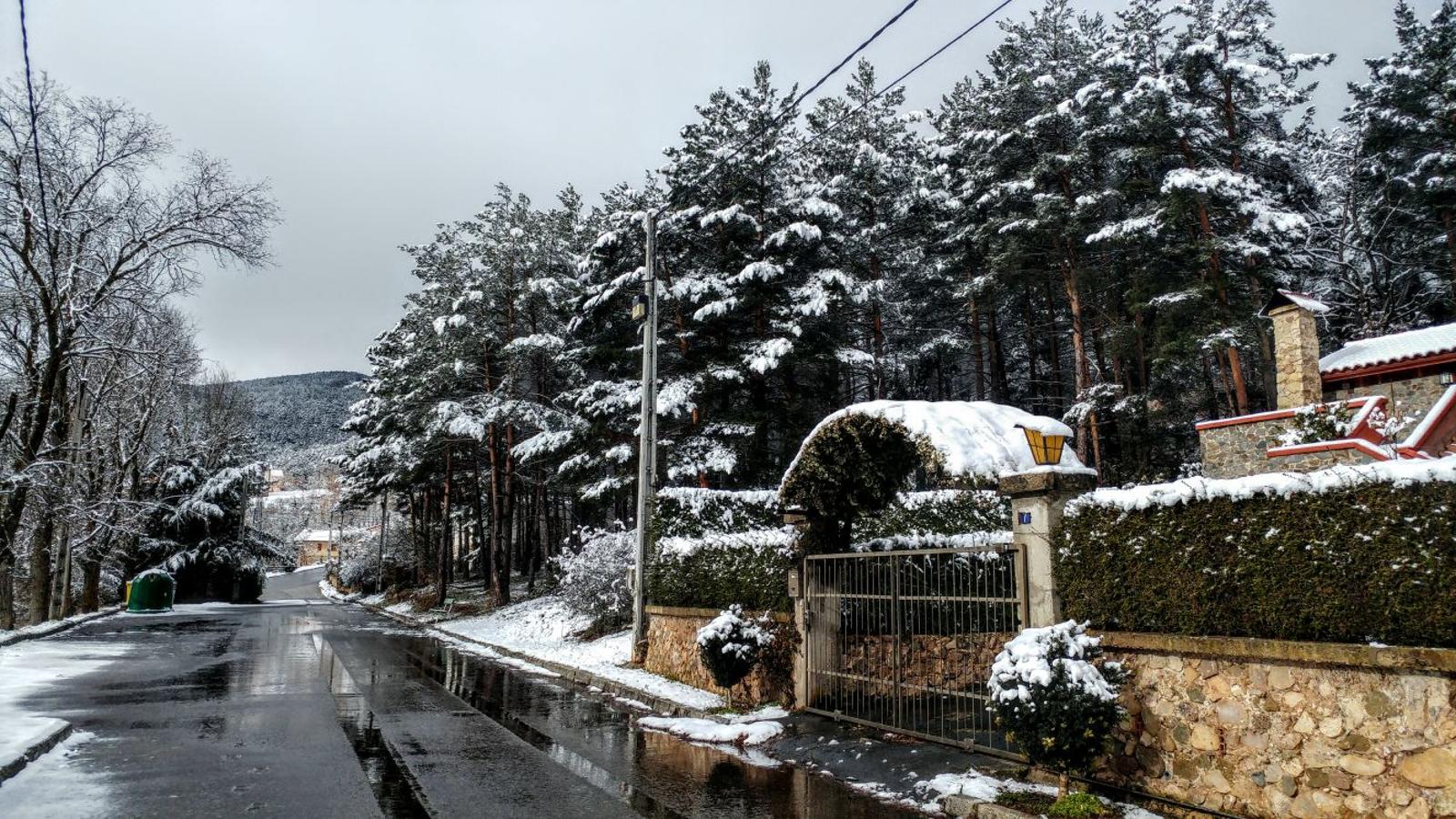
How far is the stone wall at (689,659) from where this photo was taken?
11055mm

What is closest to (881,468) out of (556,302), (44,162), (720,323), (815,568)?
(815,568)

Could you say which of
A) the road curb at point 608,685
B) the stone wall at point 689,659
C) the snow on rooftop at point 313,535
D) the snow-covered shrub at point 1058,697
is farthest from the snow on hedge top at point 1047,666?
the snow on rooftop at point 313,535

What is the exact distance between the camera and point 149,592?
3344cm

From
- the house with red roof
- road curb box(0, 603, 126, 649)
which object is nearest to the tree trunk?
road curb box(0, 603, 126, 649)

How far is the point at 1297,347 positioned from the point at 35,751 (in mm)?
21790

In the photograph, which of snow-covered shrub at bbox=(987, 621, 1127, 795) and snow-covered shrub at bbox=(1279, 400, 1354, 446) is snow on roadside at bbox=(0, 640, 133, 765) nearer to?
snow-covered shrub at bbox=(987, 621, 1127, 795)

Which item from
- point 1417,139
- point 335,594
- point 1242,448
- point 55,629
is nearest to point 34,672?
point 55,629

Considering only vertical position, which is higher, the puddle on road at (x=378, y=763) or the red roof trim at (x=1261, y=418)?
the red roof trim at (x=1261, y=418)

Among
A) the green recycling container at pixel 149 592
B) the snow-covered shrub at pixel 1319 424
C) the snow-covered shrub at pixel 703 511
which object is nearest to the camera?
the snow-covered shrub at pixel 1319 424

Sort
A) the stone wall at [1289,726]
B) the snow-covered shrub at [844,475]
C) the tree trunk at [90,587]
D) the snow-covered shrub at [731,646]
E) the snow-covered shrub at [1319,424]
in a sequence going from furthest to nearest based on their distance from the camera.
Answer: the tree trunk at [90,587] → the snow-covered shrub at [1319,424] → the snow-covered shrub at [731,646] → the snow-covered shrub at [844,475] → the stone wall at [1289,726]

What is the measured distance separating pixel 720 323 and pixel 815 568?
563 inches

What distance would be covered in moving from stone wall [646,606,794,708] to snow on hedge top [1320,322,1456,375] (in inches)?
586

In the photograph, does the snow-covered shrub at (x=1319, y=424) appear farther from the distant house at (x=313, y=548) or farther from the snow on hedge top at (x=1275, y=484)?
the distant house at (x=313, y=548)

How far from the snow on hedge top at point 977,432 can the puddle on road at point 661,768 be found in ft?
9.88
